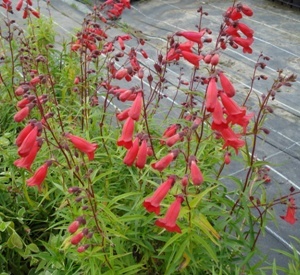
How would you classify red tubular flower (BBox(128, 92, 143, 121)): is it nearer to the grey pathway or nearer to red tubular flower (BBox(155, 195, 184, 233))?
red tubular flower (BBox(155, 195, 184, 233))

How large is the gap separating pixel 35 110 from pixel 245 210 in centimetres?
184

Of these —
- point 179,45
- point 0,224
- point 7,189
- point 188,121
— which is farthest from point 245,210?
point 7,189

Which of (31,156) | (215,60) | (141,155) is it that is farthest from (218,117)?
(31,156)

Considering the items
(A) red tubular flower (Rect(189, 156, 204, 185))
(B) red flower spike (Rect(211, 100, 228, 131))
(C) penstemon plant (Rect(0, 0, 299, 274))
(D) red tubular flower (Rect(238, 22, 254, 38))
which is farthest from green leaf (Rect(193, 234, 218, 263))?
(D) red tubular flower (Rect(238, 22, 254, 38))

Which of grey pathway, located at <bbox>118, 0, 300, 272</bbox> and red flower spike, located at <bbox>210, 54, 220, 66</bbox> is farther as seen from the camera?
grey pathway, located at <bbox>118, 0, 300, 272</bbox>

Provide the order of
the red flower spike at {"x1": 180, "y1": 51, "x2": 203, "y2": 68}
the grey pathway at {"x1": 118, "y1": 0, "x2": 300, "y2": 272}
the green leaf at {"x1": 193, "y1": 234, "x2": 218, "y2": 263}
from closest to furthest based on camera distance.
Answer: the green leaf at {"x1": 193, "y1": 234, "x2": 218, "y2": 263} < the red flower spike at {"x1": 180, "y1": 51, "x2": 203, "y2": 68} < the grey pathway at {"x1": 118, "y1": 0, "x2": 300, "y2": 272}

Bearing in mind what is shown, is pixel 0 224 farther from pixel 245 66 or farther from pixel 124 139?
pixel 245 66

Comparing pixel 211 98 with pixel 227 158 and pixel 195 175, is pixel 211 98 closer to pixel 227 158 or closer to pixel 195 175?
pixel 195 175

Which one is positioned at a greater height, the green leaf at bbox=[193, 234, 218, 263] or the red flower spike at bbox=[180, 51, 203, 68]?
the red flower spike at bbox=[180, 51, 203, 68]

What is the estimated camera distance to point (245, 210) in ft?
7.26

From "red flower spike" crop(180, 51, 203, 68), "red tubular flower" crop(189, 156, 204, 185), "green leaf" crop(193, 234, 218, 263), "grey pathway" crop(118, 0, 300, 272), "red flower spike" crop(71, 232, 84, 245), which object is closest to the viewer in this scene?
"red tubular flower" crop(189, 156, 204, 185)

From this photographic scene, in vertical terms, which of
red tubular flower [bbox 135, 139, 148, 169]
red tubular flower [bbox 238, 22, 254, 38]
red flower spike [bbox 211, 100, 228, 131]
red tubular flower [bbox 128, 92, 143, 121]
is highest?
red tubular flower [bbox 238, 22, 254, 38]

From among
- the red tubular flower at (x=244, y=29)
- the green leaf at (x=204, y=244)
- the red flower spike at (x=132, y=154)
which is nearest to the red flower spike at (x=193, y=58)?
the red tubular flower at (x=244, y=29)

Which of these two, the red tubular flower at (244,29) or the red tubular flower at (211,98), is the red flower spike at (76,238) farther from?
the red tubular flower at (244,29)
